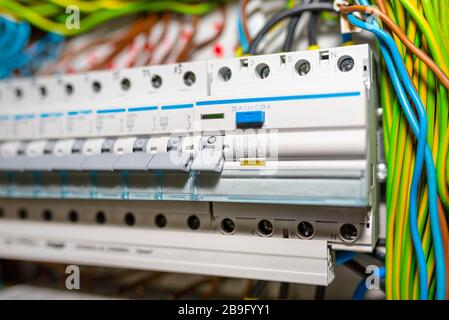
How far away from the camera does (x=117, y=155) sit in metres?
0.74

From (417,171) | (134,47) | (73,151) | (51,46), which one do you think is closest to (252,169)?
(417,171)

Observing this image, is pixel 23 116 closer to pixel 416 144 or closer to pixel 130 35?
pixel 130 35

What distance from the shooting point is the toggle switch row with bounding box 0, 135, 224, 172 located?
67 centimetres

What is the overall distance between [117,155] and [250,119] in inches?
10.9

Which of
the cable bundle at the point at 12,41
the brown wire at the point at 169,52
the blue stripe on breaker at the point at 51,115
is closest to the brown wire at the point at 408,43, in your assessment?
the brown wire at the point at 169,52

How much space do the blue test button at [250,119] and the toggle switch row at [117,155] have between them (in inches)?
1.9

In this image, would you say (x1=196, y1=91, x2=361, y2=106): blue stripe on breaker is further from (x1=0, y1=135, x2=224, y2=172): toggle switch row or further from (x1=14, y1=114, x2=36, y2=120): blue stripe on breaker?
(x1=14, y1=114, x2=36, y2=120): blue stripe on breaker

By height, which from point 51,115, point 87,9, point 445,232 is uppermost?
point 87,9

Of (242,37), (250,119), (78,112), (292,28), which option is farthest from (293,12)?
(78,112)

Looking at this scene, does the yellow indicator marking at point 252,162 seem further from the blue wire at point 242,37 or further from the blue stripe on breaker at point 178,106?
the blue wire at point 242,37

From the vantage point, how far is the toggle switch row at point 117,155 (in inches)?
26.2

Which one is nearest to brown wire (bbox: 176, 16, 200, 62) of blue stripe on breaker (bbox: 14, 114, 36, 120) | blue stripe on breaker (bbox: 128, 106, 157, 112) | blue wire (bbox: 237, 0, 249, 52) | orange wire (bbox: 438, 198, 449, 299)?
blue wire (bbox: 237, 0, 249, 52)

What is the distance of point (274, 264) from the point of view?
0.69 m

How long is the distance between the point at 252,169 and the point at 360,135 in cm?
18
